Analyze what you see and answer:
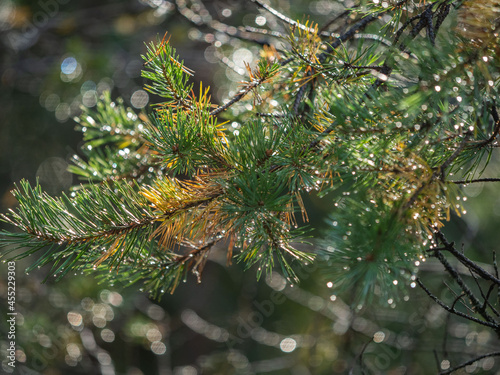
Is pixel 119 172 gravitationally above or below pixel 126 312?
above

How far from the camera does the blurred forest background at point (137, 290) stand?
1430 millimetres

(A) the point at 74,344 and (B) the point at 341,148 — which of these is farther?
(A) the point at 74,344

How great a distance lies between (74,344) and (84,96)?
961 mm

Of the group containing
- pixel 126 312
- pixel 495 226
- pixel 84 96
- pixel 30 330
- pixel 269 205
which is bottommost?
pixel 126 312

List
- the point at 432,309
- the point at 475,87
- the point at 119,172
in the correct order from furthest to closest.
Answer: the point at 432,309 < the point at 119,172 < the point at 475,87

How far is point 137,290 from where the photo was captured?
62.3 inches

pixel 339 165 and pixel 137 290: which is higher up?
pixel 339 165

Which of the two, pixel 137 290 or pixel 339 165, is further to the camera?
pixel 137 290

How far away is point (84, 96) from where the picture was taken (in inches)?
65.5

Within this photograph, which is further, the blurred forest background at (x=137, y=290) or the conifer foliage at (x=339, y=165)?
the blurred forest background at (x=137, y=290)

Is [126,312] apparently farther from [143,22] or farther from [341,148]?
[341,148]

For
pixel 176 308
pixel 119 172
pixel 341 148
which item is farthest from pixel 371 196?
pixel 176 308

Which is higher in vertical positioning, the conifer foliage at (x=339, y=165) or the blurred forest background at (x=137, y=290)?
the conifer foliage at (x=339, y=165)

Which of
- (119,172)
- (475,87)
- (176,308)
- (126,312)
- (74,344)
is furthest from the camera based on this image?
(176,308)
